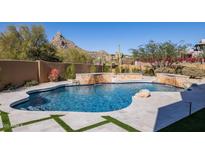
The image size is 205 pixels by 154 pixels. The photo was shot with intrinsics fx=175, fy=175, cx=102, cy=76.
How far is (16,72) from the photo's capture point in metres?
12.1

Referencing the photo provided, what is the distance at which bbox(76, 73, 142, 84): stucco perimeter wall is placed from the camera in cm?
1618

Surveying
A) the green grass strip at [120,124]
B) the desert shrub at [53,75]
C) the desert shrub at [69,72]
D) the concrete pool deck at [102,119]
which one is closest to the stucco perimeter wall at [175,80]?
the concrete pool deck at [102,119]

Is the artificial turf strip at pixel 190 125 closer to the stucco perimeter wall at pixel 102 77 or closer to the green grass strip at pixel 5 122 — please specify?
the green grass strip at pixel 5 122

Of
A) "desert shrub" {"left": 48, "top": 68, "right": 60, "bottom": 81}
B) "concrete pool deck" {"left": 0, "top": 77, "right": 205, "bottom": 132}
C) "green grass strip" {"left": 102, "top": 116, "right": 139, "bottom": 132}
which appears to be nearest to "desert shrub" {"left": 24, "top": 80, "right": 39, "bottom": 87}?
"desert shrub" {"left": 48, "top": 68, "right": 60, "bottom": 81}

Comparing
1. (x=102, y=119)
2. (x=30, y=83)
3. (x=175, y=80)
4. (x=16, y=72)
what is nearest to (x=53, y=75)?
(x=30, y=83)

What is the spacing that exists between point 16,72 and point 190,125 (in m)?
11.1

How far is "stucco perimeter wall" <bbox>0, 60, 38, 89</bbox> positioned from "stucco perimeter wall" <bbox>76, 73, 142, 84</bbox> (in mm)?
4068

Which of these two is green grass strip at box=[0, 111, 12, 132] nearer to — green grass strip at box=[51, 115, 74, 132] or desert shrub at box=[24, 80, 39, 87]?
green grass strip at box=[51, 115, 74, 132]
